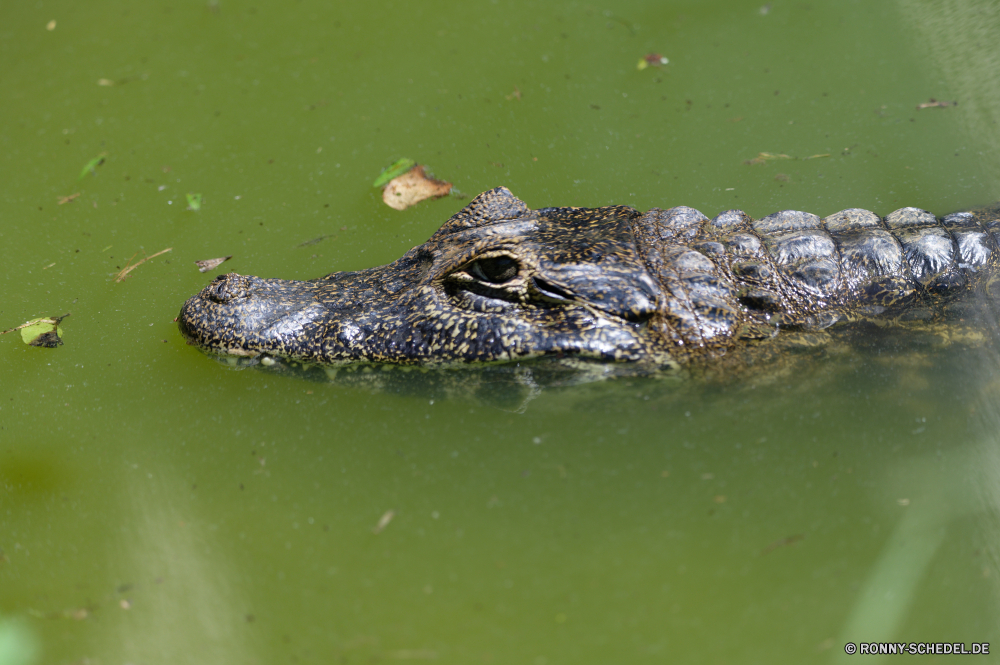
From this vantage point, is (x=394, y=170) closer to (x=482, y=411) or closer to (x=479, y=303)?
(x=479, y=303)

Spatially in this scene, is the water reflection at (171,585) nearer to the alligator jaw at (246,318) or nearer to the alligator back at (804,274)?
the alligator jaw at (246,318)

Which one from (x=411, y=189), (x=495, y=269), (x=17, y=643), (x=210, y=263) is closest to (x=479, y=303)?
(x=495, y=269)

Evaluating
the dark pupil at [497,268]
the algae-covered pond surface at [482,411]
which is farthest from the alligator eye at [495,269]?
the algae-covered pond surface at [482,411]

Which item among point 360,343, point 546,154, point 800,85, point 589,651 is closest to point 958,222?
point 800,85

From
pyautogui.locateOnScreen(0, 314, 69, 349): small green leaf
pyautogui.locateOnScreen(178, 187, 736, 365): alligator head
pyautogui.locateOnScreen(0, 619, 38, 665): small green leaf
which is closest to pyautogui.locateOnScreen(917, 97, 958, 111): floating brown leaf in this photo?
pyautogui.locateOnScreen(178, 187, 736, 365): alligator head

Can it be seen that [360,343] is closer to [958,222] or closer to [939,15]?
[958,222]
